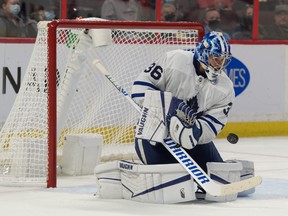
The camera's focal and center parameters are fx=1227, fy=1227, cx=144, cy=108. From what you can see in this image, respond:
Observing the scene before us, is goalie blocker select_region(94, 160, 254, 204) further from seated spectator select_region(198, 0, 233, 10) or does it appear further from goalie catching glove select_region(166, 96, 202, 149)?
seated spectator select_region(198, 0, 233, 10)

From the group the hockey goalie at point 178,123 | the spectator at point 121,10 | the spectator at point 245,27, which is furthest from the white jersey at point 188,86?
the spectator at point 245,27

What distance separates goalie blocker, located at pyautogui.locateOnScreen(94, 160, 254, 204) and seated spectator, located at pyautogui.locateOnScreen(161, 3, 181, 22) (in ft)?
12.3

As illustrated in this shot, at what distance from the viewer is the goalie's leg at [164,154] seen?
19.6 feet

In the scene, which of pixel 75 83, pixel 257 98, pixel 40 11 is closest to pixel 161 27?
pixel 75 83

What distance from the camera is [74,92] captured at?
23.5 ft

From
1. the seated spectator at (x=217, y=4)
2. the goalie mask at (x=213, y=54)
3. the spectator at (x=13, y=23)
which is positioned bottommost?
the goalie mask at (x=213, y=54)

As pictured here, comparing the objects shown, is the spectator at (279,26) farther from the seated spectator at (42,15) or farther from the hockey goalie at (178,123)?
the hockey goalie at (178,123)

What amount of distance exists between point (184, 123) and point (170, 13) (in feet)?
→ 12.8

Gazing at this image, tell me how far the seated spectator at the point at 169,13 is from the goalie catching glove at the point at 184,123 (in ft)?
12.3

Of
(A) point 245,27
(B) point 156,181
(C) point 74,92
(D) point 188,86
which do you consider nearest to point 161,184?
(B) point 156,181

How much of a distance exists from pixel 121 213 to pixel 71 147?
5.50ft

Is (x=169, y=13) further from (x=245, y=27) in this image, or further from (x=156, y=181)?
(x=156, y=181)

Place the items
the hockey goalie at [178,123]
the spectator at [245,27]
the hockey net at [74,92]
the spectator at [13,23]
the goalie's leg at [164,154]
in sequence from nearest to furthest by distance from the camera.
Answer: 1. the hockey goalie at [178,123]
2. the goalie's leg at [164,154]
3. the hockey net at [74,92]
4. the spectator at [13,23]
5. the spectator at [245,27]

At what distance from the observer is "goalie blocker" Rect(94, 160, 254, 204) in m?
5.75
